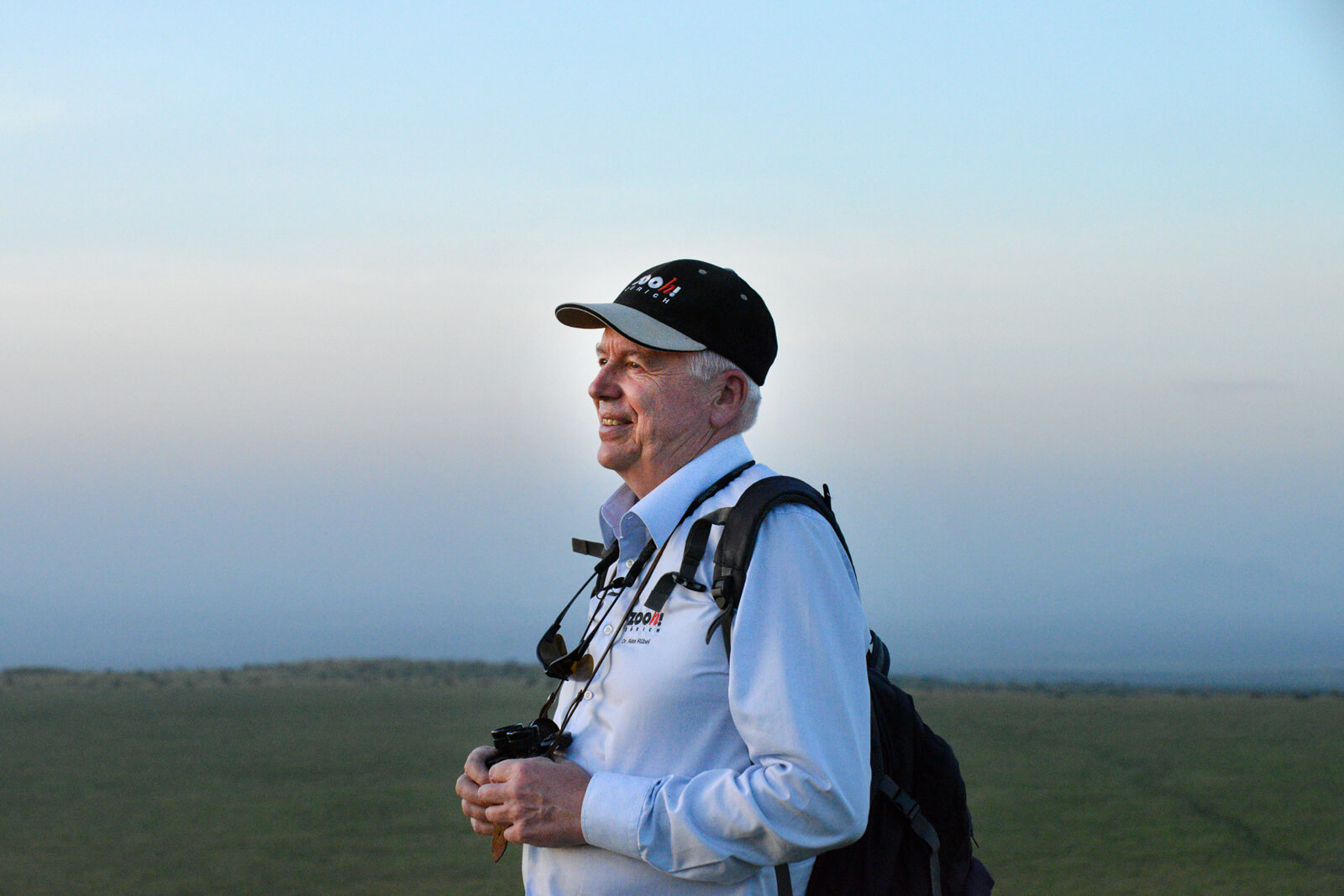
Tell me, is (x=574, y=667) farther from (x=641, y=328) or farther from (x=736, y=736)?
(x=641, y=328)

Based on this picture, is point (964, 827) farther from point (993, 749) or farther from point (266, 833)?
point (993, 749)

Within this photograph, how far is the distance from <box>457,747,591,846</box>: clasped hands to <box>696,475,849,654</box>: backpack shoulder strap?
1.36ft

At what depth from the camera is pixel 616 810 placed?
2.26 m

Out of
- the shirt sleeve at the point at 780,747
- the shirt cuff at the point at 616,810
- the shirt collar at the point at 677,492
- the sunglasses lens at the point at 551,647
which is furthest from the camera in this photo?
the sunglasses lens at the point at 551,647

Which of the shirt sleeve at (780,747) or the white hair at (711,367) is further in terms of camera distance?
the white hair at (711,367)

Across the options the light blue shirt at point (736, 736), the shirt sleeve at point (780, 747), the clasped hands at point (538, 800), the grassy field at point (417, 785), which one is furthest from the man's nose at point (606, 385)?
the grassy field at point (417, 785)

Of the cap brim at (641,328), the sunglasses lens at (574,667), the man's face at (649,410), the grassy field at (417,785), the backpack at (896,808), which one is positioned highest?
the cap brim at (641,328)

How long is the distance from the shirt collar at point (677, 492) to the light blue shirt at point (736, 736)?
0.08 meters

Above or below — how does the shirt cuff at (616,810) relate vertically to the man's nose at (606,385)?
below

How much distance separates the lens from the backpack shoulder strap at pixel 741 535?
87.8 inches

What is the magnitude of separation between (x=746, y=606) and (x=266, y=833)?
7.76m

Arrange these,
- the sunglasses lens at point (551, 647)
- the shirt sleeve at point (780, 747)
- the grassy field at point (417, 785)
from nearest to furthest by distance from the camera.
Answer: the shirt sleeve at point (780, 747)
the sunglasses lens at point (551, 647)
the grassy field at point (417, 785)

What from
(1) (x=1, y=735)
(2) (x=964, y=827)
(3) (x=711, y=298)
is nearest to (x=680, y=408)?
(3) (x=711, y=298)

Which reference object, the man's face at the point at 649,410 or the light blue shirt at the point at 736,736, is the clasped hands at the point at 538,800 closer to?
the light blue shirt at the point at 736,736
